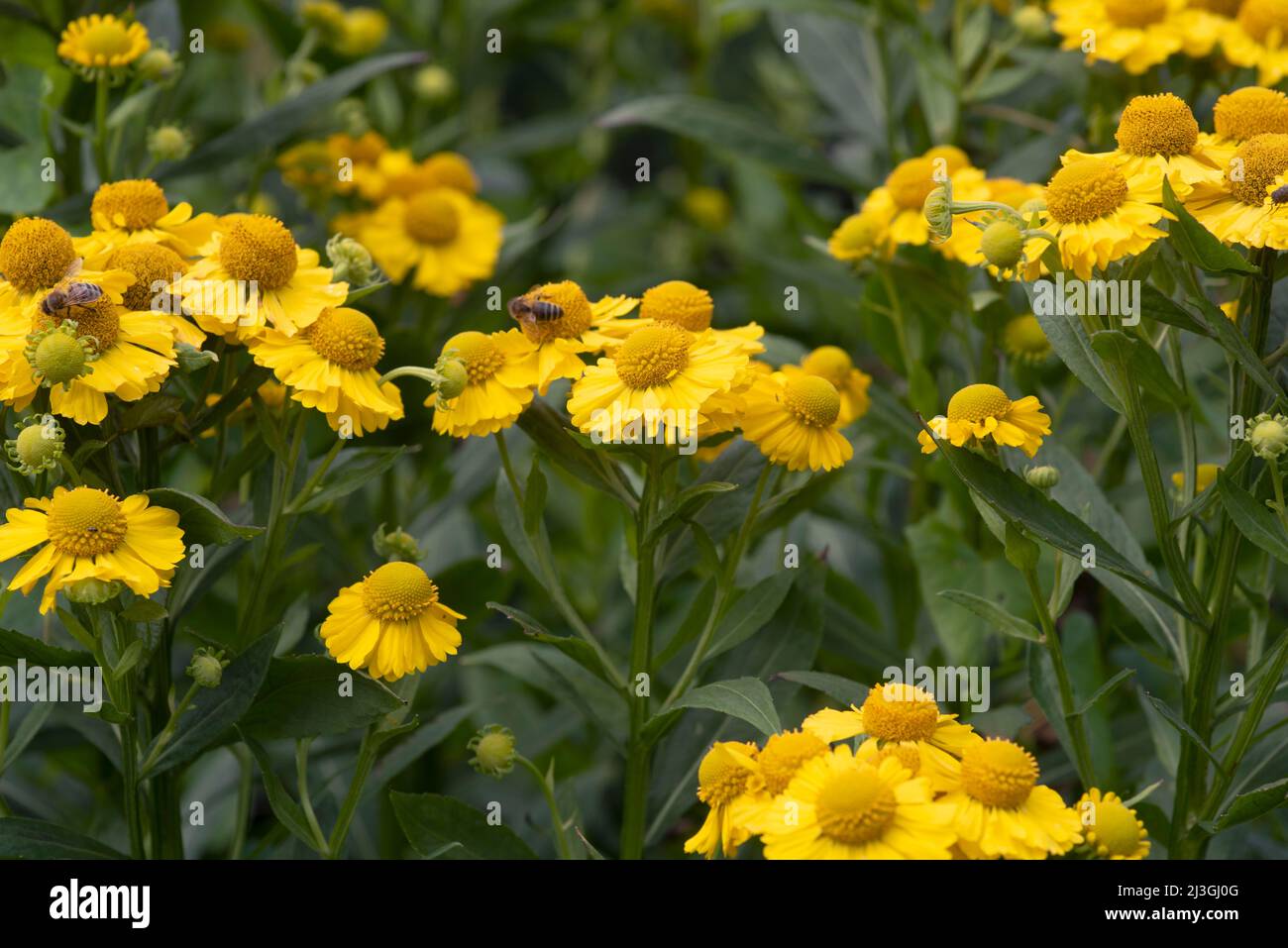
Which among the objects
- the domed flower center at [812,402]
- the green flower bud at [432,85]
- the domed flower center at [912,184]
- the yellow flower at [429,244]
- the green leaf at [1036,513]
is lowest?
the green leaf at [1036,513]

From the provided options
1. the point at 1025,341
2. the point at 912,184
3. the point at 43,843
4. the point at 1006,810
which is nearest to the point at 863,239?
the point at 912,184

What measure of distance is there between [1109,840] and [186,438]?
0.73 metres

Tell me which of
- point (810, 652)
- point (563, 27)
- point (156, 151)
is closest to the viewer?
point (810, 652)

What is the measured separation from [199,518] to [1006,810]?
23.3 inches

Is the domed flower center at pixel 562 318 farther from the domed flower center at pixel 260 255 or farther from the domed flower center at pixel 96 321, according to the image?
the domed flower center at pixel 96 321

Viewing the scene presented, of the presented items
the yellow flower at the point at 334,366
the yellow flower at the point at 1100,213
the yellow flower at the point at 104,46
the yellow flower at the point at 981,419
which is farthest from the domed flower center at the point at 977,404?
the yellow flower at the point at 104,46

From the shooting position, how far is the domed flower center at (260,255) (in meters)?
1.13

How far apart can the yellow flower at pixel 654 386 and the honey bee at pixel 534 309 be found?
0.20ft

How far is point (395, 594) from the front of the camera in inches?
41.8

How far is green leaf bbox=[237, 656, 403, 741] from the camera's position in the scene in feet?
3.65
